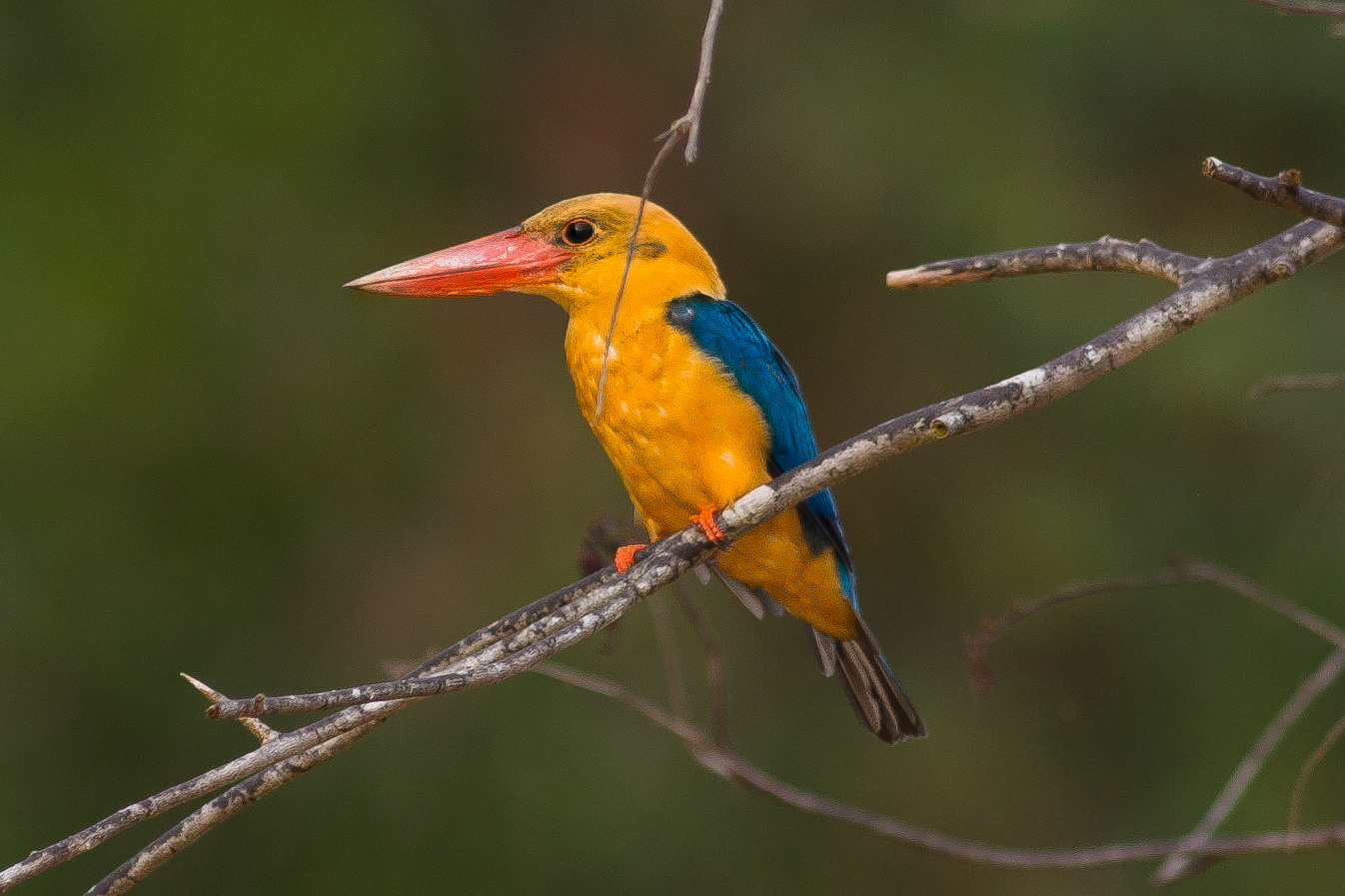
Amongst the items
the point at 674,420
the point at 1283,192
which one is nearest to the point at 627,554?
the point at 674,420

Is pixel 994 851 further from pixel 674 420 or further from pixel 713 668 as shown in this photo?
pixel 674 420

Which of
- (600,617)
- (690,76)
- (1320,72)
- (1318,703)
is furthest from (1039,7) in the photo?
(600,617)

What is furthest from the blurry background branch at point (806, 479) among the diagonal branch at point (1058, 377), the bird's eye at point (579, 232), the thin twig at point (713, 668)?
the bird's eye at point (579, 232)

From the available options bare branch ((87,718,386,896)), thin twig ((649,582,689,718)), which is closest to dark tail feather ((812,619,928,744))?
thin twig ((649,582,689,718))

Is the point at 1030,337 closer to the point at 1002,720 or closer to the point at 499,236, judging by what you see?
the point at 1002,720

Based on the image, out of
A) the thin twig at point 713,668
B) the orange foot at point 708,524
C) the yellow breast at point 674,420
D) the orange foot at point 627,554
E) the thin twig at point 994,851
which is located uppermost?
the yellow breast at point 674,420

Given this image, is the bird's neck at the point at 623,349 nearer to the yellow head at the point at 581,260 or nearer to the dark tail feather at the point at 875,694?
the yellow head at the point at 581,260

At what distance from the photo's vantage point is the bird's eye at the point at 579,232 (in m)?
3.09

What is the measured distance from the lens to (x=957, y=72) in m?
6.01

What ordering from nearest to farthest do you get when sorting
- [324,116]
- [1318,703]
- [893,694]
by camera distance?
1. [893,694]
2. [1318,703]
3. [324,116]

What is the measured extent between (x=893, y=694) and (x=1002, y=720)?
9.55 feet

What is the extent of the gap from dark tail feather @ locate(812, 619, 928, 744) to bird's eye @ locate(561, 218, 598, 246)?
3.70ft

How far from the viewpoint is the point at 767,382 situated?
3082 millimetres

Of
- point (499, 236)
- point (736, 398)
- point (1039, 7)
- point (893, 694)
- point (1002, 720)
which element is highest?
point (1039, 7)
